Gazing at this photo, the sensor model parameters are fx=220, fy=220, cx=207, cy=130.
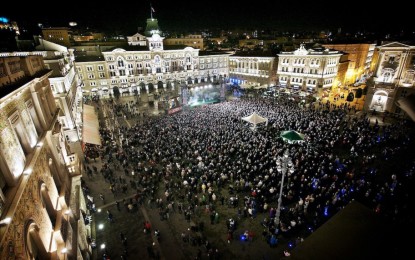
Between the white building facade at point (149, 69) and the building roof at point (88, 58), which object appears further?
the white building facade at point (149, 69)

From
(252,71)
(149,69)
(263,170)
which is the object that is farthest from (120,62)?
(263,170)

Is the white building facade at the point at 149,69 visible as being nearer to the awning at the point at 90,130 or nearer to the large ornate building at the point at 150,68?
the large ornate building at the point at 150,68

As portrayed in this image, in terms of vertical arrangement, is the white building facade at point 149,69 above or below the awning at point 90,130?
above

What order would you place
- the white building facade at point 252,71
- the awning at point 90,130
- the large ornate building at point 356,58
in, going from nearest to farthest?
the awning at point 90,130, the white building facade at point 252,71, the large ornate building at point 356,58

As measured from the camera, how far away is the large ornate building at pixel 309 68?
39.6m

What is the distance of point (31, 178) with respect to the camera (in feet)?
24.4

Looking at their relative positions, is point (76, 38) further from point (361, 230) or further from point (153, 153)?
point (361, 230)

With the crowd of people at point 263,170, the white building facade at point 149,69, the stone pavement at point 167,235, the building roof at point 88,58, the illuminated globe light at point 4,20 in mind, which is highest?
the illuminated globe light at point 4,20

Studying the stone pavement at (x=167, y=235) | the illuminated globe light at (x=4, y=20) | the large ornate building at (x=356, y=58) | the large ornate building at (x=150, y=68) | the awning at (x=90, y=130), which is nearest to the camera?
the stone pavement at (x=167, y=235)

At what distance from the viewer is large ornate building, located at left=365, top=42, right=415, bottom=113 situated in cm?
2812

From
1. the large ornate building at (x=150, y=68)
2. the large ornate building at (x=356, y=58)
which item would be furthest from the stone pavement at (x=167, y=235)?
the large ornate building at (x=356, y=58)

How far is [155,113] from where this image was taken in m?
35.6

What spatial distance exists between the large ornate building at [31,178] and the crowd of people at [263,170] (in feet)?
19.3

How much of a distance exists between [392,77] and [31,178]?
128ft
